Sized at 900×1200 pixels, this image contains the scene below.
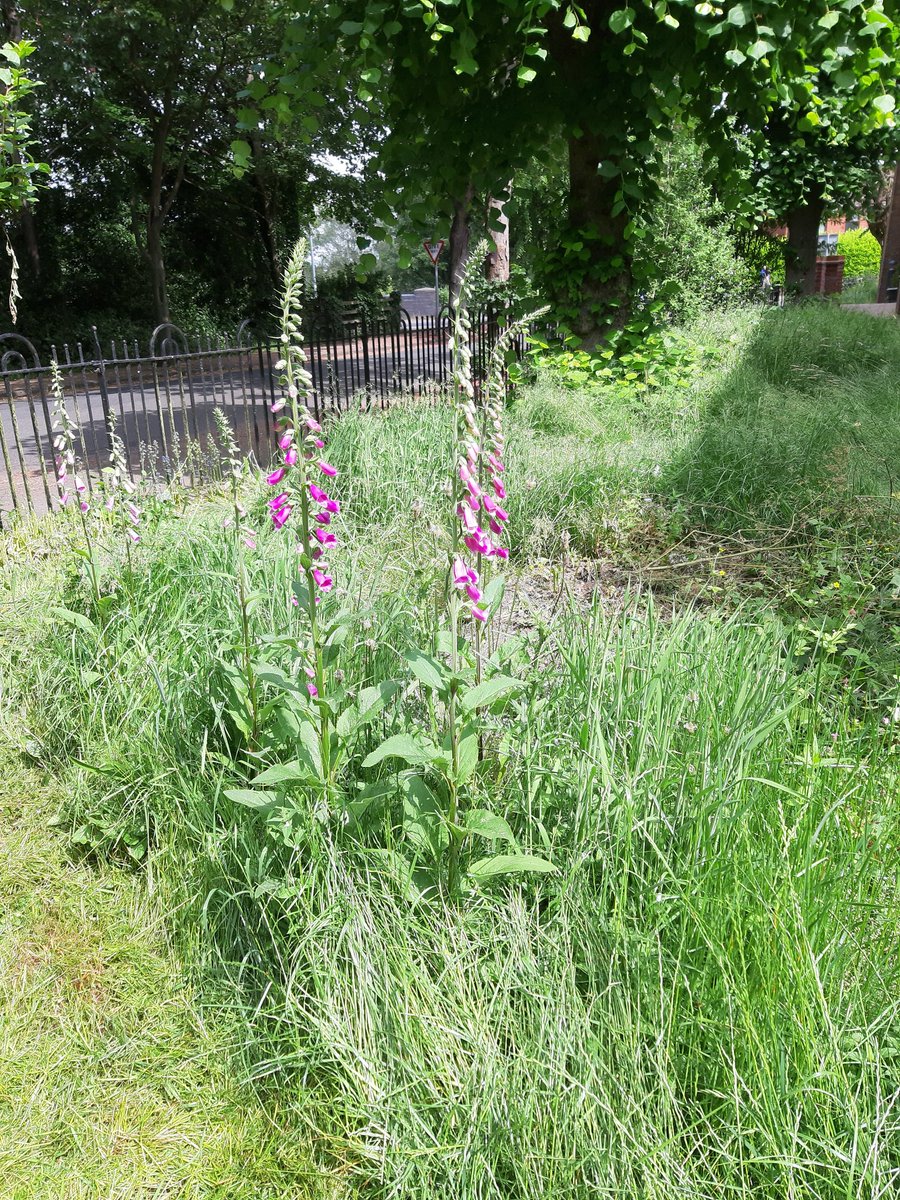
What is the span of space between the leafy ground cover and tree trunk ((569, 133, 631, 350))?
498 cm

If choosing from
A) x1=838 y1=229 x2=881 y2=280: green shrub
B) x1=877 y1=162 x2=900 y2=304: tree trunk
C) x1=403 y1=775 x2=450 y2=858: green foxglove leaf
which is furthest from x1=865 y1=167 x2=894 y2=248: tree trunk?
x1=403 y1=775 x2=450 y2=858: green foxglove leaf

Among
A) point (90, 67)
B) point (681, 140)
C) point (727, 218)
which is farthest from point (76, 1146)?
point (90, 67)

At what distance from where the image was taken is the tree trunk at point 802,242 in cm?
1778

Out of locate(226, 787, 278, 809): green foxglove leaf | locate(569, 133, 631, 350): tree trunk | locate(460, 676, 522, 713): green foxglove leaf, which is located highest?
locate(569, 133, 631, 350): tree trunk

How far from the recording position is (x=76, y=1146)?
1794 millimetres

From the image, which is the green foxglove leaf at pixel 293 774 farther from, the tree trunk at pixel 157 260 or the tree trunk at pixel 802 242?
the tree trunk at pixel 157 260

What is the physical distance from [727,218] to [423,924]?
712 inches

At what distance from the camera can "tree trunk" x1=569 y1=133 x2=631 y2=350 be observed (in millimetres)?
7422

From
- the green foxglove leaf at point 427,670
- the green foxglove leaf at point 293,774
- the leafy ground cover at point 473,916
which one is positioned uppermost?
the green foxglove leaf at point 427,670

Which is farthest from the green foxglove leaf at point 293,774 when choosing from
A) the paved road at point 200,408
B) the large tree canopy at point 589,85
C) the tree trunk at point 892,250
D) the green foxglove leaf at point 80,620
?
the tree trunk at point 892,250

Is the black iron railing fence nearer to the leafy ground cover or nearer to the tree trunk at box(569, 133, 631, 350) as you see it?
the tree trunk at box(569, 133, 631, 350)

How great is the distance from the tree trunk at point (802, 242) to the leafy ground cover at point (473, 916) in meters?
17.1

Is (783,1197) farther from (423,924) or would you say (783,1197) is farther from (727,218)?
(727,218)

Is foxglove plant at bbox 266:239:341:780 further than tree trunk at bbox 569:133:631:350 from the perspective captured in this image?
No
